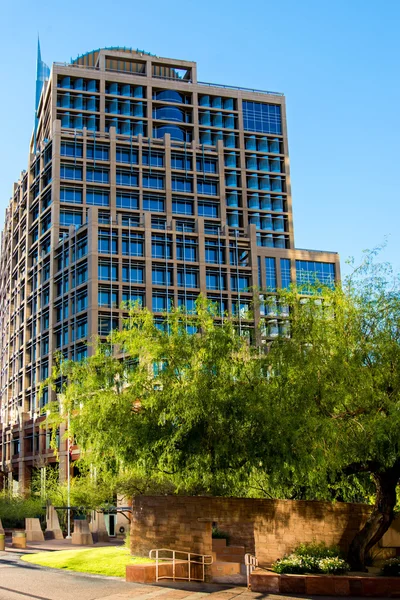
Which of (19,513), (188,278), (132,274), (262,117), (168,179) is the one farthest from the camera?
(262,117)

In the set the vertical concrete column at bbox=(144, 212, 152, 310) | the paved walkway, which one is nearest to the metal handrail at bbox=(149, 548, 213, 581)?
the paved walkway

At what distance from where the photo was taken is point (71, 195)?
95.2 meters

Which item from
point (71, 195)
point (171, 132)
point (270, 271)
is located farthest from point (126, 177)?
point (270, 271)

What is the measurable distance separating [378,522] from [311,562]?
9.51 ft

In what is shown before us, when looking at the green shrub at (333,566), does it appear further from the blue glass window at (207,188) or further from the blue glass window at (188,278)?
the blue glass window at (207,188)

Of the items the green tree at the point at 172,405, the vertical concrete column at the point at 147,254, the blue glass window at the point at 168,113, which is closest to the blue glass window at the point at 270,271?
the vertical concrete column at the point at 147,254

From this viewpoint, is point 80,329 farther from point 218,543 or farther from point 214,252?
point 218,543

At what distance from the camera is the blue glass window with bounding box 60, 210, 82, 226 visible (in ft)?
310

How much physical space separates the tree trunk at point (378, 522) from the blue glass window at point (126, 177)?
256 ft

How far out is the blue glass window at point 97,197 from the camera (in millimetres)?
94812

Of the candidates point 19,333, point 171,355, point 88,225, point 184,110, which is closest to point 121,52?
point 184,110

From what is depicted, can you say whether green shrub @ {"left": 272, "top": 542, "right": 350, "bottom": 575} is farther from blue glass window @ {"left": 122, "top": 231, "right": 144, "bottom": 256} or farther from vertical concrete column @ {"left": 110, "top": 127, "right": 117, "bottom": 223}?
vertical concrete column @ {"left": 110, "top": 127, "right": 117, "bottom": 223}

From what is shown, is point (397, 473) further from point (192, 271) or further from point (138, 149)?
point (138, 149)

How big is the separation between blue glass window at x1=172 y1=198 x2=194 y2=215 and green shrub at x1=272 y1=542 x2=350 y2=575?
78242mm
